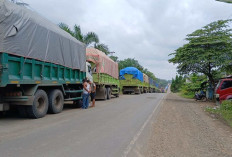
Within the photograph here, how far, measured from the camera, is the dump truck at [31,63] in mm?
7543

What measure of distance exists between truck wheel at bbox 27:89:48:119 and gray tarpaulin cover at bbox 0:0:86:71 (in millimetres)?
1372

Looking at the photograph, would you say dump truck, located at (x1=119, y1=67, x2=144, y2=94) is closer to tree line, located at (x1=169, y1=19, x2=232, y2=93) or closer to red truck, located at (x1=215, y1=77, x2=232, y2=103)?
tree line, located at (x1=169, y1=19, x2=232, y2=93)

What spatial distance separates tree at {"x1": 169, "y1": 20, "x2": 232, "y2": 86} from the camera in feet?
58.8

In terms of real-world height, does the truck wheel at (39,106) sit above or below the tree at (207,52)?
below

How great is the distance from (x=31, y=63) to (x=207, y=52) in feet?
46.1

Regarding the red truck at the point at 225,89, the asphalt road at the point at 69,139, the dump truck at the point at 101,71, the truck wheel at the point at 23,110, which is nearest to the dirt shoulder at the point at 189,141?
the asphalt road at the point at 69,139

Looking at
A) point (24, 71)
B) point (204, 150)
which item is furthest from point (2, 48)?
point (204, 150)

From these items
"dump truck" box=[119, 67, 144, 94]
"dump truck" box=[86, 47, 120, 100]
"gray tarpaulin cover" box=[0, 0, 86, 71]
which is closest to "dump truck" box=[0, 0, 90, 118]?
"gray tarpaulin cover" box=[0, 0, 86, 71]

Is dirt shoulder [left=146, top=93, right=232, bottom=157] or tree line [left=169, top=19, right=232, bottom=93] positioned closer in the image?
dirt shoulder [left=146, top=93, right=232, bottom=157]

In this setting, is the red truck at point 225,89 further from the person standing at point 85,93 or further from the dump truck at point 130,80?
the dump truck at point 130,80

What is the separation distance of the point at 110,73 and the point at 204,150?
1546cm

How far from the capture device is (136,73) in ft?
102

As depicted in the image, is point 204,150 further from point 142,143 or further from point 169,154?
point 142,143

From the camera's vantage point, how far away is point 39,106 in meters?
9.27
